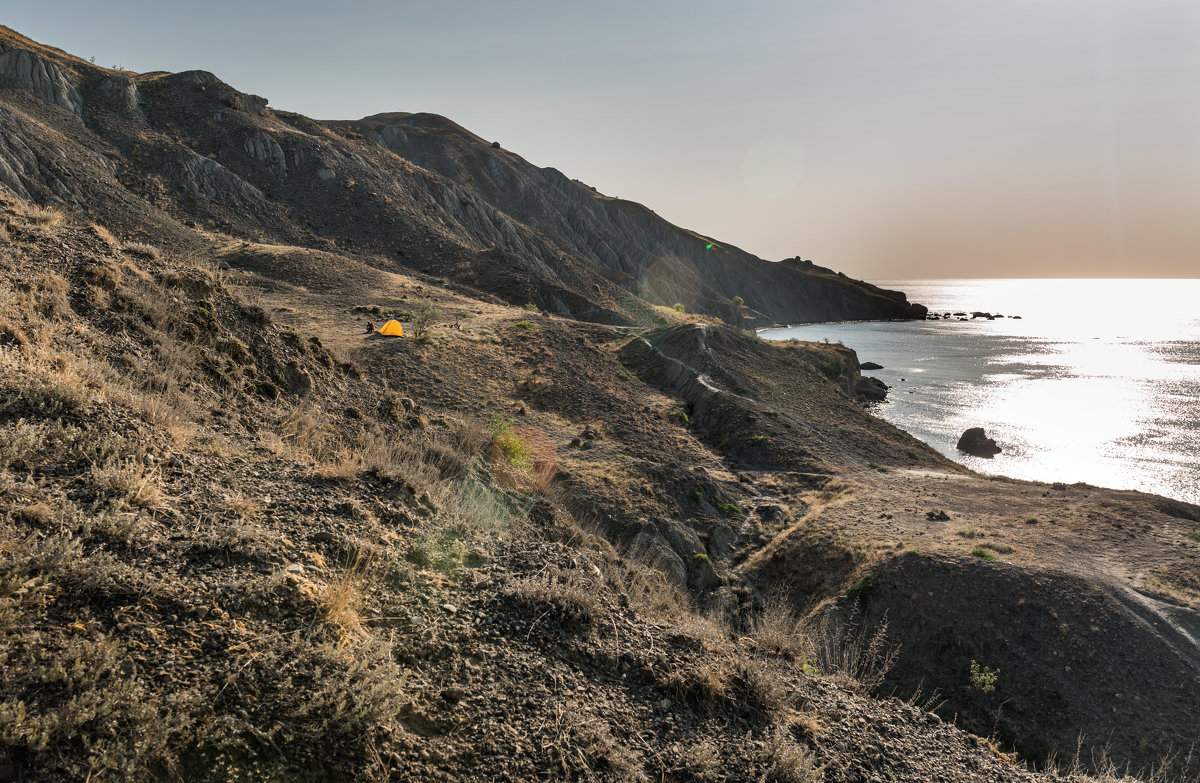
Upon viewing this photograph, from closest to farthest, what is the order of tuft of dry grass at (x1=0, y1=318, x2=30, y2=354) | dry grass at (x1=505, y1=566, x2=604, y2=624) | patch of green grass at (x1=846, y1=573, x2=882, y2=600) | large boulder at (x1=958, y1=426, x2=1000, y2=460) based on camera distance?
dry grass at (x1=505, y1=566, x2=604, y2=624), tuft of dry grass at (x1=0, y1=318, x2=30, y2=354), patch of green grass at (x1=846, y1=573, x2=882, y2=600), large boulder at (x1=958, y1=426, x2=1000, y2=460)

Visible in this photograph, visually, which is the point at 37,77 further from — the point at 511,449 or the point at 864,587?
the point at 864,587

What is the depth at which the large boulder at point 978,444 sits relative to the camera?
3647 cm

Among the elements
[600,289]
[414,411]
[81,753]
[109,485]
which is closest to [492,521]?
[109,485]

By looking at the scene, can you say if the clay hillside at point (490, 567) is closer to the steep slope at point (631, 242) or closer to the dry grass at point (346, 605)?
the dry grass at point (346, 605)

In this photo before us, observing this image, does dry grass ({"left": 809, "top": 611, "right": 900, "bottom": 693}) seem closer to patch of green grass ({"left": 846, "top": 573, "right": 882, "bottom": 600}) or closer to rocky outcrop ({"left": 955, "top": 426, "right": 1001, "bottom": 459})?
patch of green grass ({"left": 846, "top": 573, "right": 882, "bottom": 600})

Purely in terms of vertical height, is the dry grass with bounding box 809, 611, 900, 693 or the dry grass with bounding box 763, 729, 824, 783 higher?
A: the dry grass with bounding box 763, 729, 824, 783

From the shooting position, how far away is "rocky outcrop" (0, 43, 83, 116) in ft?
121

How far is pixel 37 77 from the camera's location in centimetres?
3778

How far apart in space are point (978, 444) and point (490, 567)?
40368 millimetres

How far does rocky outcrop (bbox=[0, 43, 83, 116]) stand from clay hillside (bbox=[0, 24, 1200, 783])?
552 inches

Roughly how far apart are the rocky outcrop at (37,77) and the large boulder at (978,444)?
6419cm

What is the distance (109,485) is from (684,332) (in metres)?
29.6

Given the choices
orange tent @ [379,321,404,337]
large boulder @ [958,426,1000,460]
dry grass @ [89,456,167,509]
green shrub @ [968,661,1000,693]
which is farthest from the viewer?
large boulder @ [958,426,1000,460]

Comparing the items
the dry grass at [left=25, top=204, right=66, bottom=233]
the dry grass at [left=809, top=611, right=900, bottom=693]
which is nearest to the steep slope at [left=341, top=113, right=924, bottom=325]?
the dry grass at [left=809, top=611, right=900, bottom=693]
